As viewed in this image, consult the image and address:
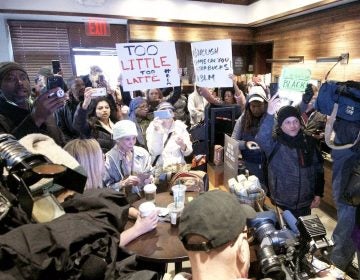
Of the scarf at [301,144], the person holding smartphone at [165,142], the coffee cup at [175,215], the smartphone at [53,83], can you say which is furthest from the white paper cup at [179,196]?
the smartphone at [53,83]

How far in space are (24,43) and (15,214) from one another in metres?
5.11

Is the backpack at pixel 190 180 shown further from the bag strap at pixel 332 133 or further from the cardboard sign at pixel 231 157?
the bag strap at pixel 332 133

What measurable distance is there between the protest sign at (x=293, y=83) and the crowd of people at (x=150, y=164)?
13 centimetres

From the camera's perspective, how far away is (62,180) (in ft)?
2.72

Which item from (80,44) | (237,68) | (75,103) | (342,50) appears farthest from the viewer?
(237,68)

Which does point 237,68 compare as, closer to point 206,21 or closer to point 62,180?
point 206,21

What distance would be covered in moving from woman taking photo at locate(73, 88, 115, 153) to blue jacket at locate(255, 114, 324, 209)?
152 centimetres

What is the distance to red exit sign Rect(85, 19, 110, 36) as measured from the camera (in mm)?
4961

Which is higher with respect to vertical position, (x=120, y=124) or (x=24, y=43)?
(x=24, y=43)

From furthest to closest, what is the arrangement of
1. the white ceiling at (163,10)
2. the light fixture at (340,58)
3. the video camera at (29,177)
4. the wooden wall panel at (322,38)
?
the white ceiling at (163,10), the light fixture at (340,58), the wooden wall panel at (322,38), the video camera at (29,177)

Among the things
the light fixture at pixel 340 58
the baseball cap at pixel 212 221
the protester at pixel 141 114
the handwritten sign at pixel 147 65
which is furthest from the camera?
the light fixture at pixel 340 58

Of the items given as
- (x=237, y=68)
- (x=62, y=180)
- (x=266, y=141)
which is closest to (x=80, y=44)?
(x=237, y=68)

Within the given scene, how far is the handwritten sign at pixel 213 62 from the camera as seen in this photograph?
8.85ft

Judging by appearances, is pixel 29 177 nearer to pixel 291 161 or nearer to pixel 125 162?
pixel 125 162
